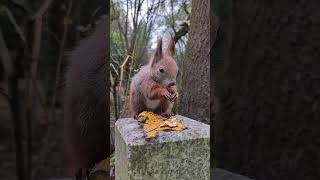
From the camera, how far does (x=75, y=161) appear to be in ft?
4.62

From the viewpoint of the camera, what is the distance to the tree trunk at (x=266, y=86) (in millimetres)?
1493

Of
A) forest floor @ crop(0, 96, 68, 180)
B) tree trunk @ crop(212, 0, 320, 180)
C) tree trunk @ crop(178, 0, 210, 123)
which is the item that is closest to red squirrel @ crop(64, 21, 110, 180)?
forest floor @ crop(0, 96, 68, 180)

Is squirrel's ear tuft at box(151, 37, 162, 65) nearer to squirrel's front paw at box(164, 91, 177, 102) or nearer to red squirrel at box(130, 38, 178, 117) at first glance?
red squirrel at box(130, 38, 178, 117)

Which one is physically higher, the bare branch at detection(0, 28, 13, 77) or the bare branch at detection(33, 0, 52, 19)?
the bare branch at detection(33, 0, 52, 19)

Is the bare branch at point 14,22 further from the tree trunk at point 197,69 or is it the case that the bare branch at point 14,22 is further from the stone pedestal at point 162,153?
the tree trunk at point 197,69

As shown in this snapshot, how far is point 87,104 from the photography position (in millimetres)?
1382

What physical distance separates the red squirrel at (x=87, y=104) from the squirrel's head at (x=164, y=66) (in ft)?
0.49

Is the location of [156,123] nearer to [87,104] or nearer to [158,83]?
[158,83]

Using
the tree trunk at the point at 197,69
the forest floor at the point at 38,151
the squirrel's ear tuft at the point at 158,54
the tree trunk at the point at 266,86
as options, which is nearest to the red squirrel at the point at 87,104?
the forest floor at the point at 38,151

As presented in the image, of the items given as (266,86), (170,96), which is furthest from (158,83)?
(266,86)

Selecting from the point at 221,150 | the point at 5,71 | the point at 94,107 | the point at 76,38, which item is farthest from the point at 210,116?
the point at 5,71

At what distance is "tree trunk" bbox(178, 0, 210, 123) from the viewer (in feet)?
4.48

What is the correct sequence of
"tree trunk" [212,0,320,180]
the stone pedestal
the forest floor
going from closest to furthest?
the stone pedestal, the forest floor, "tree trunk" [212,0,320,180]

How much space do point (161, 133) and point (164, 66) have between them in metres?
0.21
